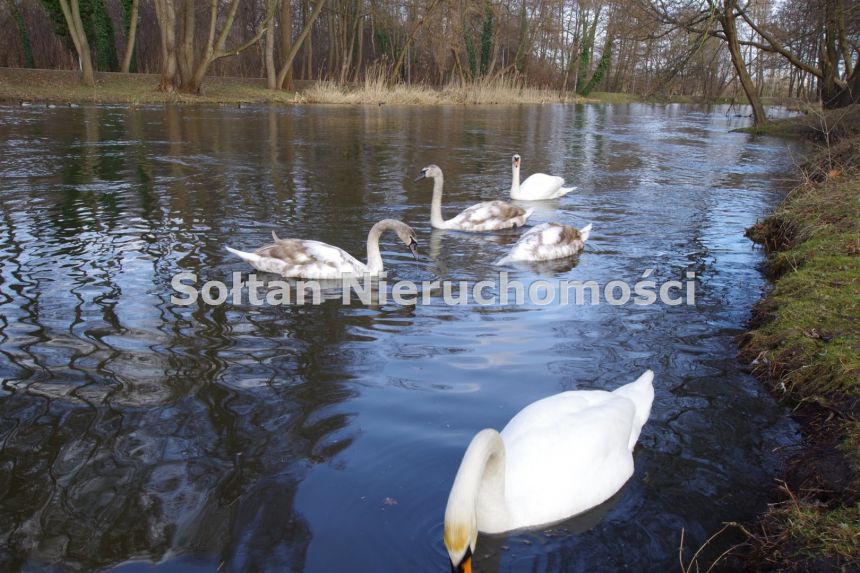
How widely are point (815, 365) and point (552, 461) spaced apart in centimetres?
224

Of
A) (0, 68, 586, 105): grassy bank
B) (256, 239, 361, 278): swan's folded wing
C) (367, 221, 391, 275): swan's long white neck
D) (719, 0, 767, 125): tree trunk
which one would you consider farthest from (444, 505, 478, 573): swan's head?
(0, 68, 586, 105): grassy bank

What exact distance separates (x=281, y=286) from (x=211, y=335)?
145 centimetres

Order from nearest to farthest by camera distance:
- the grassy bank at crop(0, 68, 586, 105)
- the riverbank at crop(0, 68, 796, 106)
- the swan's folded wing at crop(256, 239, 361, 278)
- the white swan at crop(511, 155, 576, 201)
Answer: the swan's folded wing at crop(256, 239, 361, 278)
the white swan at crop(511, 155, 576, 201)
the riverbank at crop(0, 68, 796, 106)
the grassy bank at crop(0, 68, 586, 105)

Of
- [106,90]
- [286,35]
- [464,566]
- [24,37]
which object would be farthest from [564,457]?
[24,37]

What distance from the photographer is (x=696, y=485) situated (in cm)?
383

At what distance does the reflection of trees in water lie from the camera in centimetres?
337

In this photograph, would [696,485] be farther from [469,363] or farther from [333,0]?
[333,0]

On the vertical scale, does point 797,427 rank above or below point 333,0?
below

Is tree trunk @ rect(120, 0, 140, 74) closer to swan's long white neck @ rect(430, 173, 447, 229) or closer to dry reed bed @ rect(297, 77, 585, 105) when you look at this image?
dry reed bed @ rect(297, 77, 585, 105)

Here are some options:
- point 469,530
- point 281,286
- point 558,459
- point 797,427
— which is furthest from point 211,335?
point 797,427

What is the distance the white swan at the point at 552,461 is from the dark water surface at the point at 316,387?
0.40 ft

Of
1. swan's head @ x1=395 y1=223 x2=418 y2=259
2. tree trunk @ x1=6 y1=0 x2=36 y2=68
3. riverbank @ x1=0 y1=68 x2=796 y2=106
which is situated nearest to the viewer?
swan's head @ x1=395 y1=223 x2=418 y2=259

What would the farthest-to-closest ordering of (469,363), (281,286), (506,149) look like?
(506,149)
(281,286)
(469,363)

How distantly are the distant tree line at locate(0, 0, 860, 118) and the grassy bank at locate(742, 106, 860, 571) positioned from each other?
30.9ft
